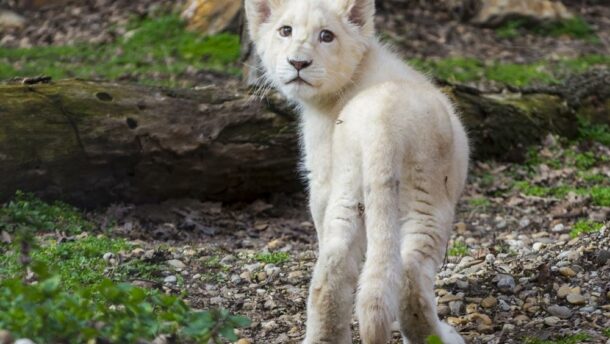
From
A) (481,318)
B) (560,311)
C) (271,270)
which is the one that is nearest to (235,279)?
(271,270)

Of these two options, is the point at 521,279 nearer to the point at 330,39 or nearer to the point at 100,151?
the point at 330,39

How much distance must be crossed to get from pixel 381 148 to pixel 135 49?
10424mm

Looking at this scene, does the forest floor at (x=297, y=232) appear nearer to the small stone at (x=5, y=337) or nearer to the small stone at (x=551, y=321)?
the small stone at (x=551, y=321)

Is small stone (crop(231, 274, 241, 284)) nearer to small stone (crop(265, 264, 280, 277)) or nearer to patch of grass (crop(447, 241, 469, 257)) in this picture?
small stone (crop(265, 264, 280, 277))

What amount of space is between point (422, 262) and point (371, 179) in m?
0.55

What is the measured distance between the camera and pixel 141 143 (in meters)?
9.38

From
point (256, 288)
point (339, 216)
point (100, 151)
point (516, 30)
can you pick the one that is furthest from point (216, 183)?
point (516, 30)

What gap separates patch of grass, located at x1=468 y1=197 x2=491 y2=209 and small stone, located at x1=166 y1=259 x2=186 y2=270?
11.8 ft

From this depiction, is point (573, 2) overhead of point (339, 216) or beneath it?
beneath

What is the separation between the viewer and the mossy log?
902 cm

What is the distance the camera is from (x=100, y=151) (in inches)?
363

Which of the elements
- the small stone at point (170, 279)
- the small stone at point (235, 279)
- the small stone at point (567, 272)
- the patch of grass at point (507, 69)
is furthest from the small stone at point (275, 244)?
the patch of grass at point (507, 69)

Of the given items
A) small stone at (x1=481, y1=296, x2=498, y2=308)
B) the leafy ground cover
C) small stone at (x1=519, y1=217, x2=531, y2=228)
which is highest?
the leafy ground cover

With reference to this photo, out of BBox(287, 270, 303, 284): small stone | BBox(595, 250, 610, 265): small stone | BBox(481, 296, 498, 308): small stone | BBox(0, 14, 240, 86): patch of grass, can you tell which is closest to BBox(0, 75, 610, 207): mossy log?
BBox(287, 270, 303, 284): small stone
